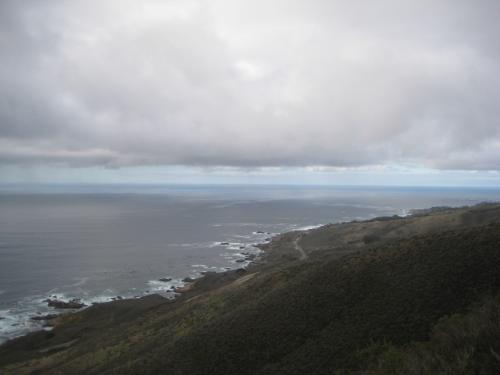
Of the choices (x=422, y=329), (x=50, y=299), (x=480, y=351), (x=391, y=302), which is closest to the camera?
(x=480, y=351)

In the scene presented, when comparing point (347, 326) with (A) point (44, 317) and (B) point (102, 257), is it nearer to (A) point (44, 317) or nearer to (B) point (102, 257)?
(A) point (44, 317)

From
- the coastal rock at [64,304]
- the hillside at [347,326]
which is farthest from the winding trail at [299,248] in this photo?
the coastal rock at [64,304]

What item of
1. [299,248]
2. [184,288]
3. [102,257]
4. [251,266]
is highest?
[299,248]

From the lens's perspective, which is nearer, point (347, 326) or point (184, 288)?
point (347, 326)

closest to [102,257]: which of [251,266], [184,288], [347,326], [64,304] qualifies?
[64,304]

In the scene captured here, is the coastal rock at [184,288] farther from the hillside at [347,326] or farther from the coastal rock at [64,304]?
the hillside at [347,326]

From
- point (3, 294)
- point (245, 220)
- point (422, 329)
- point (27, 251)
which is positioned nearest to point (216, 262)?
point (3, 294)

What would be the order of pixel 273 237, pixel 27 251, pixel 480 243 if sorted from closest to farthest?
pixel 480 243
pixel 27 251
pixel 273 237

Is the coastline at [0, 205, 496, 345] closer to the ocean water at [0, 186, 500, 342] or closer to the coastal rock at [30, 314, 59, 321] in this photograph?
the coastal rock at [30, 314, 59, 321]

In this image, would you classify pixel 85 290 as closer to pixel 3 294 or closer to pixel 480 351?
pixel 3 294
